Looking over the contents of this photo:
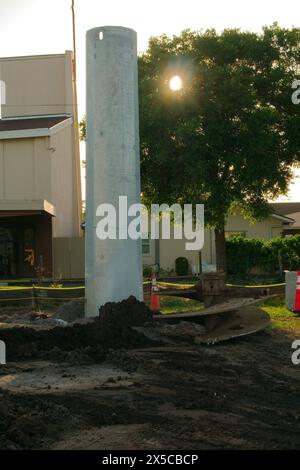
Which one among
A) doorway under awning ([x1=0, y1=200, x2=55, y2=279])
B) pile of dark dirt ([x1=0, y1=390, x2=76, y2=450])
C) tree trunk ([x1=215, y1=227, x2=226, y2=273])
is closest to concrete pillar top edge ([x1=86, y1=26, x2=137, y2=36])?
pile of dark dirt ([x1=0, y1=390, x2=76, y2=450])

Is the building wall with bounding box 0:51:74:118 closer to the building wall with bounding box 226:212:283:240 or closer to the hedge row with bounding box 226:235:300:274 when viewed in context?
the hedge row with bounding box 226:235:300:274

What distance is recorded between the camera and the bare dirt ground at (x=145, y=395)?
5.73 metres

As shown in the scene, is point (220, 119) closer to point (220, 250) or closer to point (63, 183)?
point (220, 250)

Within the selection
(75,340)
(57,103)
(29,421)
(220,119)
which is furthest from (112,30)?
(57,103)

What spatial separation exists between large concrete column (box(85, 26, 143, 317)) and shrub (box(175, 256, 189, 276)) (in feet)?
81.2

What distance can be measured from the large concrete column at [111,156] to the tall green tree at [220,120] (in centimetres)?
1274

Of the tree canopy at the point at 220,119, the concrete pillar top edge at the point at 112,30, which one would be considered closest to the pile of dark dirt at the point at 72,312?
the concrete pillar top edge at the point at 112,30

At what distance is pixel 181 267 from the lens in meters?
39.2

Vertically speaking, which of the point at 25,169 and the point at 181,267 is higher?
the point at 25,169

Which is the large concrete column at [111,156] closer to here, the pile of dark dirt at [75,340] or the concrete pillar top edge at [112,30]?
the concrete pillar top edge at [112,30]

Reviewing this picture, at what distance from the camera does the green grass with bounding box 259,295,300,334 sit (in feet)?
47.6

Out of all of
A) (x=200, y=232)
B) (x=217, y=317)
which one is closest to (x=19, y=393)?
(x=217, y=317)

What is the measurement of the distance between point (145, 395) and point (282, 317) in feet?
31.5

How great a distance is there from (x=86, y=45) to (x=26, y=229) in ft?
67.4
